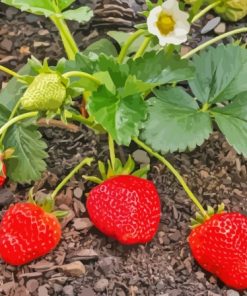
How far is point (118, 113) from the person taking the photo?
55.1 inches

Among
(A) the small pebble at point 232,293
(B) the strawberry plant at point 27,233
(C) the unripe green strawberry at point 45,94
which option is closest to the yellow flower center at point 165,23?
(C) the unripe green strawberry at point 45,94

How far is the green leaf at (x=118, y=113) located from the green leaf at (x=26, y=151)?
0.53 ft

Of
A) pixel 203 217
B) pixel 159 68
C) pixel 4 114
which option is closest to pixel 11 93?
pixel 4 114

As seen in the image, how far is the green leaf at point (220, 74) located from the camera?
150 centimetres

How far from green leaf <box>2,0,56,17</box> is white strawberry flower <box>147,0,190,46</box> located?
0.53ft

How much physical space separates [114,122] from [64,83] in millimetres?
117

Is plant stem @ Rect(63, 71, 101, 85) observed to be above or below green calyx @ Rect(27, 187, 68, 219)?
above

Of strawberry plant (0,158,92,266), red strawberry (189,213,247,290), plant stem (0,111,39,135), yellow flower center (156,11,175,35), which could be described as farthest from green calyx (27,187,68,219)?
yellow flower center (156,11,175,35)

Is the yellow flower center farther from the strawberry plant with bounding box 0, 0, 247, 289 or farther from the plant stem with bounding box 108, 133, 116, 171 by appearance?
the plant stem with bounding box 108, 133, 116, 171

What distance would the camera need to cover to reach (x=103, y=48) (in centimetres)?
168

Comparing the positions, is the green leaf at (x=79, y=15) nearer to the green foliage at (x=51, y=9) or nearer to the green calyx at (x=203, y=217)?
the green foliage at (x=51, y=9)

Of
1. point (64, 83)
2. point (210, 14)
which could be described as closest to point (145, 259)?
point (64, 83)

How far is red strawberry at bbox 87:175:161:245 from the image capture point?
1.44 metres

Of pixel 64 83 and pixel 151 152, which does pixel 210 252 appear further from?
pixel 64 83
